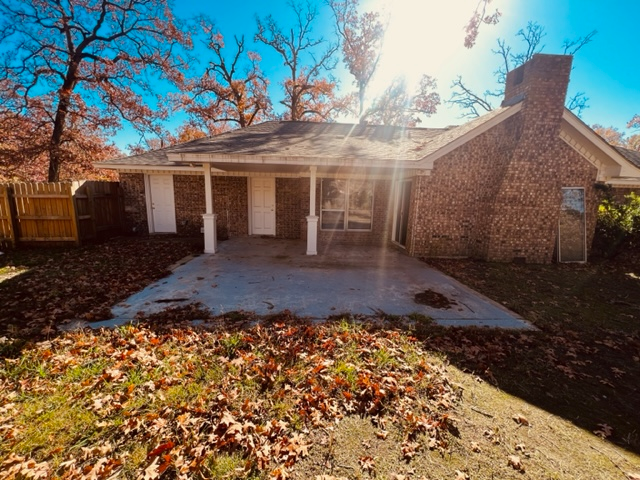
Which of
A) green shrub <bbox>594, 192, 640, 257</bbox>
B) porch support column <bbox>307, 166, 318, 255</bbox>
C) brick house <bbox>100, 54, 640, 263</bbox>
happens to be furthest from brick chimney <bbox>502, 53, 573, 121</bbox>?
porch support column <bbox>307, 166, 318, 255</bbox>

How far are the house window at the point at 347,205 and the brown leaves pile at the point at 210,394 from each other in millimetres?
7624

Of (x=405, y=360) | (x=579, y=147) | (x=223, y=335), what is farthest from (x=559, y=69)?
(x=223, y=335)

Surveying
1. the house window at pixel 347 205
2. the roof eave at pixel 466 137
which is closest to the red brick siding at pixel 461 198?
the roof eave at pixel 466 137

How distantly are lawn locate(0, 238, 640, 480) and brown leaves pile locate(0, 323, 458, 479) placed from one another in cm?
1

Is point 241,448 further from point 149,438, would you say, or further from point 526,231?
point 526,231

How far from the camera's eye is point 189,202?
12.2 m

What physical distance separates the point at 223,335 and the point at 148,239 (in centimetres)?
946

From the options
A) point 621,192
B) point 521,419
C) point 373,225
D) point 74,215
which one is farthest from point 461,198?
point 74,215

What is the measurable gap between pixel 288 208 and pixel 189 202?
4.42 m

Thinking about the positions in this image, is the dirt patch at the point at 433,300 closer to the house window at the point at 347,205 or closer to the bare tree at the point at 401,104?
the house window at the point at 347,205

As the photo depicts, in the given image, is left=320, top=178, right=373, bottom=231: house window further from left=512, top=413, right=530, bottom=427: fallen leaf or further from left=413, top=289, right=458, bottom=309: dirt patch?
left=512, top=413, right=530, bottom=427: fallen leaf

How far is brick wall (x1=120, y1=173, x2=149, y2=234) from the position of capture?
11852 mm

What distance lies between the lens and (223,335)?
13.0 feet

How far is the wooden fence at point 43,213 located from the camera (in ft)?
28.9
